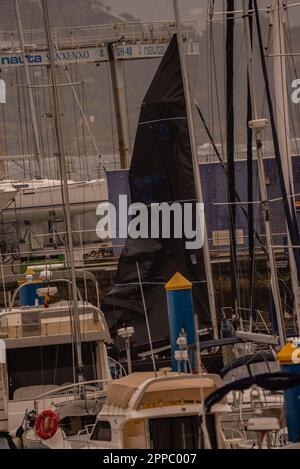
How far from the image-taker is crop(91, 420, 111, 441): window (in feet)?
54.3

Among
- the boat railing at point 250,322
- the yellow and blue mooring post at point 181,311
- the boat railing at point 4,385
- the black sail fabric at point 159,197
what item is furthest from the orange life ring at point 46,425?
the black sail fabric at point 159,197

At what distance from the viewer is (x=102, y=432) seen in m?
16.7

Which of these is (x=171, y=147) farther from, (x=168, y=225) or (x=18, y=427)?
(x=18, y=427)

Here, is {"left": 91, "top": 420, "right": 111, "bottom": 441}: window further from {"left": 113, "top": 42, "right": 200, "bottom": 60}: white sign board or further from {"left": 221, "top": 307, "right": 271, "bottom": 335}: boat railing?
{"left": 113, "top": 42, "right": 200, "bottom": 60}: white sign board

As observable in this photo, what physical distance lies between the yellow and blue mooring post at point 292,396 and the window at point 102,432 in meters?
2.22

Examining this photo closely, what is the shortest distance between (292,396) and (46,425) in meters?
4.30

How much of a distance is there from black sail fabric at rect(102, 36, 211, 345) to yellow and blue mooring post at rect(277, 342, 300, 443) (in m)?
8.63

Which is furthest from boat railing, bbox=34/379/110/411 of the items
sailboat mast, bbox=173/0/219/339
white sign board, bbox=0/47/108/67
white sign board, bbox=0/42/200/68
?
white sign board, bbox=0/47/108/67

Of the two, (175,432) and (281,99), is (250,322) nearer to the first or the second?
(281,99)

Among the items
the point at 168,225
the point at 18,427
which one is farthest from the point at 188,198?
the point at 18,427

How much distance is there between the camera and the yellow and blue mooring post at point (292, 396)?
1522 centimetres

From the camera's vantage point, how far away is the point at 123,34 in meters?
47.4

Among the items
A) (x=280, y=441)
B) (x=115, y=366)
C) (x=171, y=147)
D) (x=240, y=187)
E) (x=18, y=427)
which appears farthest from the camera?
(x=240, y=187)

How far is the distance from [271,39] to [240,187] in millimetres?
19794
